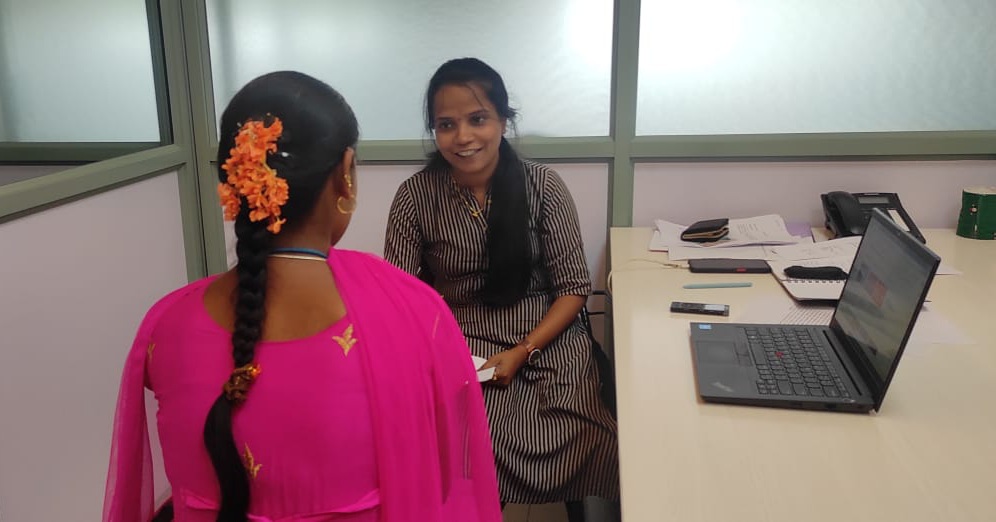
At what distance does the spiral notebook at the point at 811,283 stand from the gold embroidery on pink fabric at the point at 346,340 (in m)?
1.01

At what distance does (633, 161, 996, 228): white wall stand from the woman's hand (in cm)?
80

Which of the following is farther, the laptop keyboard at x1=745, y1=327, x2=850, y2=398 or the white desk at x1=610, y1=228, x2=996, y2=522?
the laptop keyboard at x1=745, y1=327, x2=850, y2=398

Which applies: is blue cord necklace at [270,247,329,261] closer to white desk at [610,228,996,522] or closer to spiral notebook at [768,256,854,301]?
white desk at [610,228,996,522]

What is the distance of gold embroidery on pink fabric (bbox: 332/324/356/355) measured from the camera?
1.01 m

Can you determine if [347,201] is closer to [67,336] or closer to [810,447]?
[810,447]

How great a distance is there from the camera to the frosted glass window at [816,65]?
229 centimetres

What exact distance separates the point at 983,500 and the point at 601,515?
0.79 meters

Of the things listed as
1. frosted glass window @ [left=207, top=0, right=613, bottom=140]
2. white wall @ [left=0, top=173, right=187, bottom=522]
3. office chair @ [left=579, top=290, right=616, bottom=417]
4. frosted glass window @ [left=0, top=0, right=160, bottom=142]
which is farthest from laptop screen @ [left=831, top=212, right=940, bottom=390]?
frosted glass window @ [left=0, top=0, right=160, bottom=142]

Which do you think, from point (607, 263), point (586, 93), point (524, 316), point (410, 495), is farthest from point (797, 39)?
point (410, 495)

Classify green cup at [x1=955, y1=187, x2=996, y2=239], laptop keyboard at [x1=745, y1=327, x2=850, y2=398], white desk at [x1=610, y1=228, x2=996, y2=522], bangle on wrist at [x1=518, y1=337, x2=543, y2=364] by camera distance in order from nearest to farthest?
1. white desk at [x1=610, y1=228, x2=996, y2=522]
2. laptop keyboard at [x1=745, y1=327, x2=850, y2=398]
3. bangle on wrist at [x1=518, y1=337, x2=543, y2=364]
4. green cup at [x1=955, y1=187, x2=996, y2=239]

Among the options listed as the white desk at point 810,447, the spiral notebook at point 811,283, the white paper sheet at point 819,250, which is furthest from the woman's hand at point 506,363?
the white paper sheet at point 819,250

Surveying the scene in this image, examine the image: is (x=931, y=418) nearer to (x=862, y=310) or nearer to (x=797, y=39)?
(x=862, y=310)

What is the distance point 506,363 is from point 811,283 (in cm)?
69

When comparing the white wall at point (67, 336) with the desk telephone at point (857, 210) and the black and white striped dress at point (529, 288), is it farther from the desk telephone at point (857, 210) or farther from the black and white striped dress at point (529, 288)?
the desk telephone at point (857, 210)
